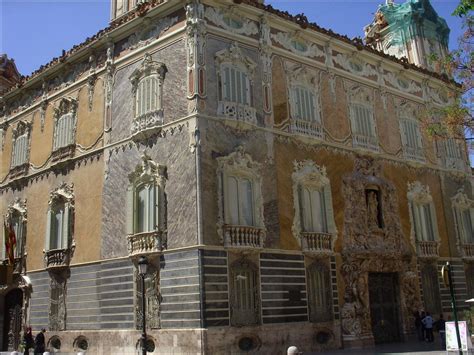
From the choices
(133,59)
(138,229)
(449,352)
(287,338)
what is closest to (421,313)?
(287,338)

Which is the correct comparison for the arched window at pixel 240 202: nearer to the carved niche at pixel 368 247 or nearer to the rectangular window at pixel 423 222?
the carved niche at pixel 368 247

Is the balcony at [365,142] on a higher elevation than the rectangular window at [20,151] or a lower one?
lower

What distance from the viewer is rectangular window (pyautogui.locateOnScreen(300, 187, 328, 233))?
23.2 m

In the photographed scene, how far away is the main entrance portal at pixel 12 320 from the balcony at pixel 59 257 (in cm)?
342

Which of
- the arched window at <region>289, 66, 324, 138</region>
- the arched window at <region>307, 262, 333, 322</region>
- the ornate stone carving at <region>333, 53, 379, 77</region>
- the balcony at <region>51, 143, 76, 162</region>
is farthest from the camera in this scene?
the ornate stone carving at <region>333, 53, 379, 77</region>

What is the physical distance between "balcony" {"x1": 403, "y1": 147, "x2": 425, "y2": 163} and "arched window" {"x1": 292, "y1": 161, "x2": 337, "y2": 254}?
22.4 ft

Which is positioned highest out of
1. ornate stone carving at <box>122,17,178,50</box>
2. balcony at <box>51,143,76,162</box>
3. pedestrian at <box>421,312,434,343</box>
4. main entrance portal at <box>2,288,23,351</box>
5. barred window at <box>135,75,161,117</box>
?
ornate stone carving at <box>122,17,178,50</box>

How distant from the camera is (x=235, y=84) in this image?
22469 millimetres

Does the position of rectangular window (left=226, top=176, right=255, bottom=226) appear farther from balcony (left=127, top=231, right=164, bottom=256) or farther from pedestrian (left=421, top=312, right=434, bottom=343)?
pedestrian (left=421, top=312, right=434, bottom=343)

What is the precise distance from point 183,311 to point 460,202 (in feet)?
61.2

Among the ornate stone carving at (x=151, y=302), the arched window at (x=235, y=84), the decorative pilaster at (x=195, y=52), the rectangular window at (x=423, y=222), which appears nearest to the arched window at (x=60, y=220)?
the ornate stone carving at (x=151, y=302)

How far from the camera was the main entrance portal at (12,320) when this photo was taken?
27.2m

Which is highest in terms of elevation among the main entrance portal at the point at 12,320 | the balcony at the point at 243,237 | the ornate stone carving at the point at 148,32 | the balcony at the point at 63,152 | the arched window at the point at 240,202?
the ornate stone carving at the point at 148,32

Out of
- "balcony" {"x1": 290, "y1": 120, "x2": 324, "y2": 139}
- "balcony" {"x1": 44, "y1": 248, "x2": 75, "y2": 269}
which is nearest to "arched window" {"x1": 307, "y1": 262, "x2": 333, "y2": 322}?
"balcony" {"x1": 290, "y1": 120, "x2": 324, "y2": 139}
